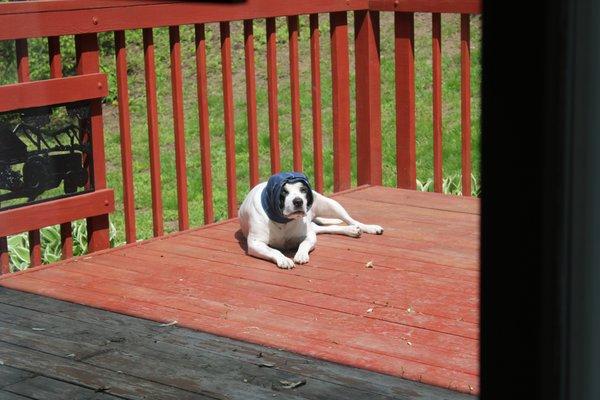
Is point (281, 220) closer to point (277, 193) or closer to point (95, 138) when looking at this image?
point (277, 193)

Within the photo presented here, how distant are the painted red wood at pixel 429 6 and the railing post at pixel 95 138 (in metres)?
1.56

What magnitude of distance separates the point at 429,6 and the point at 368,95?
0.56 m

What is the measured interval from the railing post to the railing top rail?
2.8 inches

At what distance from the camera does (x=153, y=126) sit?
4.45 m

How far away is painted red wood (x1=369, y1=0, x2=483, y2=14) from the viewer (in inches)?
194

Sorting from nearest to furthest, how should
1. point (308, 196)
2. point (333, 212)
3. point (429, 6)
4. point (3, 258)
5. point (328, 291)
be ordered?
point (328, 291)
point (3, 258)
point (308, 196)
point (333, 212)
point (429, 6)

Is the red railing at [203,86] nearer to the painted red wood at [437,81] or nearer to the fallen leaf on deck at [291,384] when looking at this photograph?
the painted red wood at [437,81]

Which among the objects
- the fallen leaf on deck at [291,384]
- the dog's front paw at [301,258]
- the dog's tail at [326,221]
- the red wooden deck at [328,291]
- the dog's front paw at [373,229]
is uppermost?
the dog's tail at [326,221]

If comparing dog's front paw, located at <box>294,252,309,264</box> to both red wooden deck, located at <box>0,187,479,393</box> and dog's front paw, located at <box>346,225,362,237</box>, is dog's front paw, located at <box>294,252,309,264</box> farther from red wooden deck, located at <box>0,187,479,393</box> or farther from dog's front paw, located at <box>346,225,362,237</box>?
dog's front paw, located at <box>346,225,362,237</box>

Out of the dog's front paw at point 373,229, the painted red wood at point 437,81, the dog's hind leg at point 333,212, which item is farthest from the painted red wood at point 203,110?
the painted red wood at point 437,81

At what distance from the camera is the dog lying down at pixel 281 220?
4.11 m

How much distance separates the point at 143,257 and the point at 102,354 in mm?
1153

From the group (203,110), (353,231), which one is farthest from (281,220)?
(203,110)

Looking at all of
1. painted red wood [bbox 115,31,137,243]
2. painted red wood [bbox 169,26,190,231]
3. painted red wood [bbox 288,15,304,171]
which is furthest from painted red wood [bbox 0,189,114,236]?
painted red wood [bbox 288,15,304,171]
